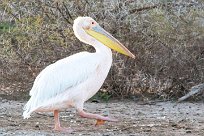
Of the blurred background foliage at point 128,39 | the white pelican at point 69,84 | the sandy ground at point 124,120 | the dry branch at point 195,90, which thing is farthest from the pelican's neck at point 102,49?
the dry branch at point 195,90

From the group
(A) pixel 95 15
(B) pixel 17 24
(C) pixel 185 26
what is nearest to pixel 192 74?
(C) pixel 185 26

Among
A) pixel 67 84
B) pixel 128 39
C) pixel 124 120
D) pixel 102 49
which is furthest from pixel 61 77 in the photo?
pixel 128 39

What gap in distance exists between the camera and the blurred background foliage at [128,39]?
9.22 metres

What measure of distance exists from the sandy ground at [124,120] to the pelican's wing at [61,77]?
1.12ft

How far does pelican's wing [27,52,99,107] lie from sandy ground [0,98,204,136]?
1.12ft

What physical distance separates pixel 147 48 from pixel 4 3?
2032 mm

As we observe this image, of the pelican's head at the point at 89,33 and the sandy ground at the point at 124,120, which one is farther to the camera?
the pelican's head at the point at 89,33

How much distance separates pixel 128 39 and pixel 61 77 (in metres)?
2.93

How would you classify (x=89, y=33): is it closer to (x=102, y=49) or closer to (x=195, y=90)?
(x=102, y=49)

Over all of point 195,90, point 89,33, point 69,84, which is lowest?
point 195,90

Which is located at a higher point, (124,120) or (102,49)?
(102,49)

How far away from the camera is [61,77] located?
6539 mm

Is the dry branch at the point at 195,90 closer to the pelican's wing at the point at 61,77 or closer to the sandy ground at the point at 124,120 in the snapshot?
the sandy ground at the point at 124,120

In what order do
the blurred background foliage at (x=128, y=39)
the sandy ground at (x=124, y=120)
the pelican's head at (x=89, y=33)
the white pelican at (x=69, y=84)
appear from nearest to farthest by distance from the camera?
the sandy ground at (x=124, y=120) → the white pelican at (x=69, y=84) → the pelican's head at (x=89, y=33) → the blurred background foliage at (x=128, y=39)
